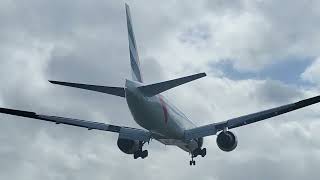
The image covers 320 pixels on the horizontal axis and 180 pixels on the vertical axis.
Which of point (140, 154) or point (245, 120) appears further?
point (140, 154)

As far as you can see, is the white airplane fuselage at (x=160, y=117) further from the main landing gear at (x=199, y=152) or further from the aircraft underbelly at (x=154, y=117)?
the main landing gear at (x=199, y=152)

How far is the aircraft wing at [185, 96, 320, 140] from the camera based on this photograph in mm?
45000

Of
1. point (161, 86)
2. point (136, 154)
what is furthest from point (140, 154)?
point (161, 86)

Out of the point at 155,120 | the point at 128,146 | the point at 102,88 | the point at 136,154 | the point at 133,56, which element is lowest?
the point at 136,154

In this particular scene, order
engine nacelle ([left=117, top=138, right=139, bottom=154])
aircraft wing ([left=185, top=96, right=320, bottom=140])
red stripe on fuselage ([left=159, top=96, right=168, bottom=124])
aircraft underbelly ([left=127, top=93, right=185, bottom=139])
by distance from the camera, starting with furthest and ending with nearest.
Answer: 1. engine nacelle ([left=117, top=138, right=139, bottom=154])
2. red stripe on fuselage ([left=159, top=96, right=168, bottom=124])
3. aircraft underbelly ([left=127, top=93, right=185, bottom=139])
4. aircraft wing ([left=185, top=96, right=320, bottom=140])

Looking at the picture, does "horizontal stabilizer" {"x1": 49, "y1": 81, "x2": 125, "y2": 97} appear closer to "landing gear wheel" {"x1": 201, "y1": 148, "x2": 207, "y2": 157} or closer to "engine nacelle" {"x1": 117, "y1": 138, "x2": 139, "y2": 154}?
"engine nacelle" {"x1": 117, "y1": 138, "x2": 139, "y2": 154}

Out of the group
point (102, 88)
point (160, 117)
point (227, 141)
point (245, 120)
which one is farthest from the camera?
point (227, 141)

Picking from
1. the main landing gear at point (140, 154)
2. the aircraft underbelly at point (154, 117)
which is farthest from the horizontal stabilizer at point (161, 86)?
the main landing gear at point (140, 154)

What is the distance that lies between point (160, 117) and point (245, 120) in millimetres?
7559

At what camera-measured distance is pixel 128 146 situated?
180 ft

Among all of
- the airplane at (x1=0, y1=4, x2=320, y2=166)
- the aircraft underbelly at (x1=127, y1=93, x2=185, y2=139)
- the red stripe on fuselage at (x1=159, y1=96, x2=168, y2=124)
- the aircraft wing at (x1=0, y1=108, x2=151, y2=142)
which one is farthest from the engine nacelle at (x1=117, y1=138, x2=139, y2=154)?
the red stripe on fuselage at (x1=159, y1=96, x2=168, y2=124)

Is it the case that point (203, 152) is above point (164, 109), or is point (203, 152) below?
below

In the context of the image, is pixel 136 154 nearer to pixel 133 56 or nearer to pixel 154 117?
pixel 154 117

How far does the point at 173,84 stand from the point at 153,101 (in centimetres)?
462
